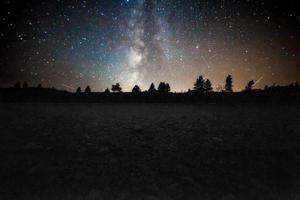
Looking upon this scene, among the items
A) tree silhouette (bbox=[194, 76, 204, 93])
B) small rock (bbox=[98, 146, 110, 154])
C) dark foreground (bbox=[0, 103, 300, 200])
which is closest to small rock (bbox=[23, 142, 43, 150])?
dark foreground (bbox=[0, 103, 300, 200])

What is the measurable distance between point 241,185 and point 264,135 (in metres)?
5.14

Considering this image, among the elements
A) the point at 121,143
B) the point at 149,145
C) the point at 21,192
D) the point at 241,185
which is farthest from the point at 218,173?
the point at 21,192

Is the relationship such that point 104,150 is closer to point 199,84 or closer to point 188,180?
point 188,180

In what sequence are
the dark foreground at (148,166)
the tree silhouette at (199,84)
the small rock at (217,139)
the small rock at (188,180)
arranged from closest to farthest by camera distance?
the dark foreground at (148,166) < the small rock at (188,180) < the small rock at (217,139) < the tree silhouette at (199,84)

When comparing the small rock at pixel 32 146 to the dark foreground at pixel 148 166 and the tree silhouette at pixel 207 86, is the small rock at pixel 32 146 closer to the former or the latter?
the dark foreground at pixel 148 166

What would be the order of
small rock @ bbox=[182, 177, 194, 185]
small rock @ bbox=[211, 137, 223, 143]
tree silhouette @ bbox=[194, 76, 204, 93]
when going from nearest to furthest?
1. small rock @ bbox=[182, 177, 194, 185]
2. small rock @ bbox=[211, 137, 223, 143]
3. tree silhouette @ bbox=[194, 76, 204, 93]

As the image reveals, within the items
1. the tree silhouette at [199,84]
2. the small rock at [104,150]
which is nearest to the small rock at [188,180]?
the small rock at [104,150]

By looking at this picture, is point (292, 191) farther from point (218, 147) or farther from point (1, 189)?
point (1, 189)

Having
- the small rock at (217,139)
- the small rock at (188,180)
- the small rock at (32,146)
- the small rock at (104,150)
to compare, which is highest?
the small rock at (217,139)

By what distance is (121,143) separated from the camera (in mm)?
7844

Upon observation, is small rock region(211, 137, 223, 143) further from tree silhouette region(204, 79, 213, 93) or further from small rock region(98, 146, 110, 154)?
tree silhouette region(204, 79, 213, 93)

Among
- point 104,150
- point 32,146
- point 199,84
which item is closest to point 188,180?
point 104,150

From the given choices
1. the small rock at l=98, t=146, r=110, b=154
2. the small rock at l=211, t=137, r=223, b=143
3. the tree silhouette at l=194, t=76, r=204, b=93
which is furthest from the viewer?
the tree silhouette at l=194, t=76, r=204, b=93

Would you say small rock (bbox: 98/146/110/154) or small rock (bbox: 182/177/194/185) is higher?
small rock (bbox: 98/146/110/154)
